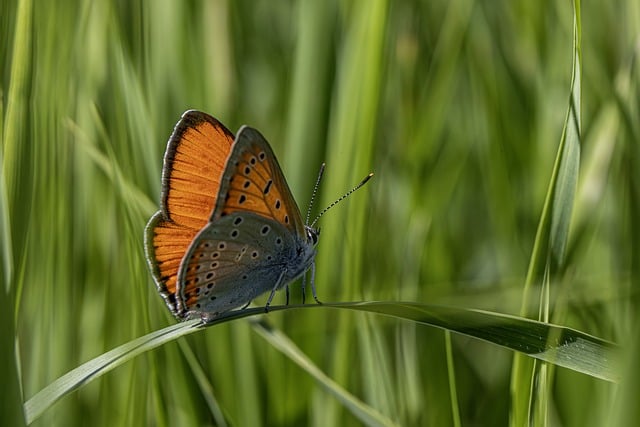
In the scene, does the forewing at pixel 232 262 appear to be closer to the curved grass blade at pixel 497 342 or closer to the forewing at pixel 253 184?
the forewing at pixel 253 184

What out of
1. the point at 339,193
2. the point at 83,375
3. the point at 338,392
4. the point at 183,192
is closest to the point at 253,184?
the point at 183,192

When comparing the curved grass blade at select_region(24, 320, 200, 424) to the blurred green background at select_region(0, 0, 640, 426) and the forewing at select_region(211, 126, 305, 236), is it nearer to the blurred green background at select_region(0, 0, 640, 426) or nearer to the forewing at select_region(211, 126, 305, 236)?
the blurred green background at select_region(0, 0, 640, 426)

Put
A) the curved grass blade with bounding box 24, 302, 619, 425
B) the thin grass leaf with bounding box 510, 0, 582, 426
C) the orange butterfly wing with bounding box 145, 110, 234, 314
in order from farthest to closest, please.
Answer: the orange butterfly wing with bounding box 145, 110, 234, 314 → the thin grass leaf with bounding box 510, 0, 582, 426 → the curved grass blade with bounding box 24, 302, 619, 425

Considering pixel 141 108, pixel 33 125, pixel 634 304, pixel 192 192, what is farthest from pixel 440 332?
pixel 33 125

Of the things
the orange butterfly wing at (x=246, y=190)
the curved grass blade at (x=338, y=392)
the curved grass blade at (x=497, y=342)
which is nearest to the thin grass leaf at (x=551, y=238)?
the curved grass blade at (x=497, y=342)

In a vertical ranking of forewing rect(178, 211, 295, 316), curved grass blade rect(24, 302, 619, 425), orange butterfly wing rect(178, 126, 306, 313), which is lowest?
curved grass blade rect(24, 302, 619, 425)

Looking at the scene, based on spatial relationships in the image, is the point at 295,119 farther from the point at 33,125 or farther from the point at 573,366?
the point at 573,366

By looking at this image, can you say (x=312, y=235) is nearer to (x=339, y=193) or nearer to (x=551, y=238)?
(x=339, y=193)

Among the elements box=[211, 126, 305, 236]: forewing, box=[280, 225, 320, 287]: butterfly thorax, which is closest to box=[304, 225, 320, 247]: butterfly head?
box=[280, 225, 320, 287]: butterfly thorax
